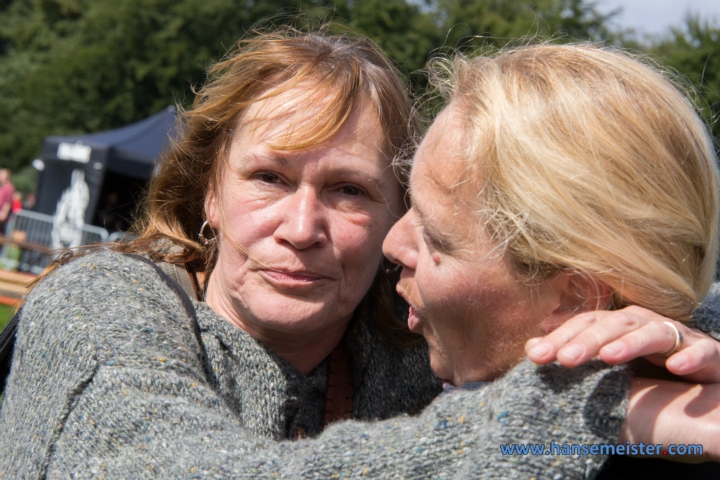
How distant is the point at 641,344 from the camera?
4.22 ft

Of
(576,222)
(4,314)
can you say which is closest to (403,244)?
(576,222)

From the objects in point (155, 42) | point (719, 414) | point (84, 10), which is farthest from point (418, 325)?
point (84, 10)

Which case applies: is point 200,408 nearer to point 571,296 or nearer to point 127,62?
point 571,296

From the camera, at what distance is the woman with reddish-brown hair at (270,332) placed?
1.35m

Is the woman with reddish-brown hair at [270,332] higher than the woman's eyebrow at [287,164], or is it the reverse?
the woman's eyebrow at [287,164]

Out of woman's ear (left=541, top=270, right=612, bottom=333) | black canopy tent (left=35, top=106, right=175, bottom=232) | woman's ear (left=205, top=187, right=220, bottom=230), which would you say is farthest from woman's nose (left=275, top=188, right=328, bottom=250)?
black canopy tent (left=35, top=106, right=175, bottom=232)

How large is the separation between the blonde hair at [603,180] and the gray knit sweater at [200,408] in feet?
0.88

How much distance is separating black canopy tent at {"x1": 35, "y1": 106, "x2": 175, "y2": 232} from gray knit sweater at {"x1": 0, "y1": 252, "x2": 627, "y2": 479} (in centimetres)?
1141

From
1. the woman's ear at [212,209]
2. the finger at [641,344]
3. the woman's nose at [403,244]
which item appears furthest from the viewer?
→ the woman's ear at [212,209]

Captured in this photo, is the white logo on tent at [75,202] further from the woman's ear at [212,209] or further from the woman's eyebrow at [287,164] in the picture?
the woman's eyebrow at [287,164]

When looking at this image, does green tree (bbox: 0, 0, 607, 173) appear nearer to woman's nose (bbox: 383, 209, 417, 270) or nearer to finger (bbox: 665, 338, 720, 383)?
woman's nose (bbox: 383, 209, 417, 270)

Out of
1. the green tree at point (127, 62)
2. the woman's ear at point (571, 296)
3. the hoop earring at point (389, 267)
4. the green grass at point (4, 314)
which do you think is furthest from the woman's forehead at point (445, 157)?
the green tree at point (127, 62)

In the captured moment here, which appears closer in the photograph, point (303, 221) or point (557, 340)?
point (557, 340)

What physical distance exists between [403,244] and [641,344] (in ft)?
2.39
